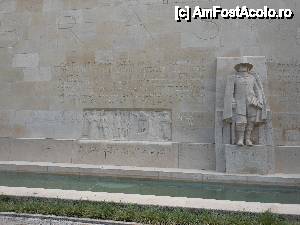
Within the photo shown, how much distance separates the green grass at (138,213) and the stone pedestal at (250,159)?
360 centimetres

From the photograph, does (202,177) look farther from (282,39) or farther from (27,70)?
(27,70)

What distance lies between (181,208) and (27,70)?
7.12 m

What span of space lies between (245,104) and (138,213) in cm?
447

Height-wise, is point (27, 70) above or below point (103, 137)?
above

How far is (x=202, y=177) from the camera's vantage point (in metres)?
8.49

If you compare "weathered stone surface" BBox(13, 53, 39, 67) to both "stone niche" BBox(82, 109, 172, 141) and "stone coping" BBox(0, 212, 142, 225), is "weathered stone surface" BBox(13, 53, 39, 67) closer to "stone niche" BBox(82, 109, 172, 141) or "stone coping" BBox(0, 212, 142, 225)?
"stone niche" BBox(82, 109, 172, 141)

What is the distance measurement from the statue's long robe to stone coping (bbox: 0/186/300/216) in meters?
3.39

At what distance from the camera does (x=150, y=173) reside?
8766 millimetres

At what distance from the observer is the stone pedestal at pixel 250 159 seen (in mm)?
8352

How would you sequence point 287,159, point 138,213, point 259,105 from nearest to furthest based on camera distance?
point 138,213 → point 259,105 → point 287,159

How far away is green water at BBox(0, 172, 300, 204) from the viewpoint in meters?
7.11

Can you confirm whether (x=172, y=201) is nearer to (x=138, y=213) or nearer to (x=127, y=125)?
(x=138, y=213)

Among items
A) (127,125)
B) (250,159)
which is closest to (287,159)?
(250,159)

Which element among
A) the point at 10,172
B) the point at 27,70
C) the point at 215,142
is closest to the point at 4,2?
the point at 27,70
